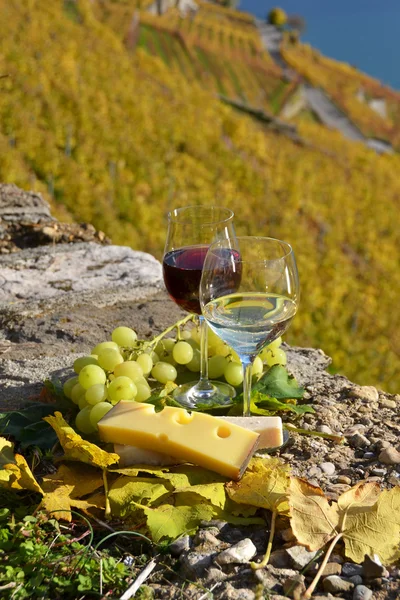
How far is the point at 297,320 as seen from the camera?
1110cm

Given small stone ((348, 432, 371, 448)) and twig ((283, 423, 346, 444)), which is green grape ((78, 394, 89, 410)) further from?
small stone ((348, 432, 371, 448))

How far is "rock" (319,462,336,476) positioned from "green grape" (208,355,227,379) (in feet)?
1.50

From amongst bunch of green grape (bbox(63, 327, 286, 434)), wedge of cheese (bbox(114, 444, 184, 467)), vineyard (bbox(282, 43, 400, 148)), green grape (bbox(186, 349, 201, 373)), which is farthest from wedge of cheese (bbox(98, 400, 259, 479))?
vineyard (bbox(282, 43, 400, 148))

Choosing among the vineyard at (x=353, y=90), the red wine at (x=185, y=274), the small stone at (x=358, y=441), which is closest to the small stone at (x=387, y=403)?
the small stone at (x=358, y=441)

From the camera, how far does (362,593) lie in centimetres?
114

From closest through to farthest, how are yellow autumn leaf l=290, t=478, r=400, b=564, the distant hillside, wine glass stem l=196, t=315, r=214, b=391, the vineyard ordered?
yellow autumn leaf l=290, t=478, r=400, b=564, wine glass stem l=196, t=315, r=214, b=391, the distant hillside, the vineyard

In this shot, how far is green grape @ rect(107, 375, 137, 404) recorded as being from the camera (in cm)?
161

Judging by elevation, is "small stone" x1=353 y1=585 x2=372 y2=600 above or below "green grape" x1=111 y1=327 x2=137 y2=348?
above

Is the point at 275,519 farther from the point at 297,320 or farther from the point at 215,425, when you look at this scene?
the point at 297,320

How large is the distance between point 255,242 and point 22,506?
2.56 ft

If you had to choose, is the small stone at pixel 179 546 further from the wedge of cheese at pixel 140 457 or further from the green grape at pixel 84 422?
the green grape at pixel 84 422

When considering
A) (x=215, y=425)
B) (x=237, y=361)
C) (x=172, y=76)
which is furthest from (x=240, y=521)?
(x=172, y=76)

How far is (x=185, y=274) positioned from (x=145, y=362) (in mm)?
260

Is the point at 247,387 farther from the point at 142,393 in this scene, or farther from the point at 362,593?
the point at 362,593
